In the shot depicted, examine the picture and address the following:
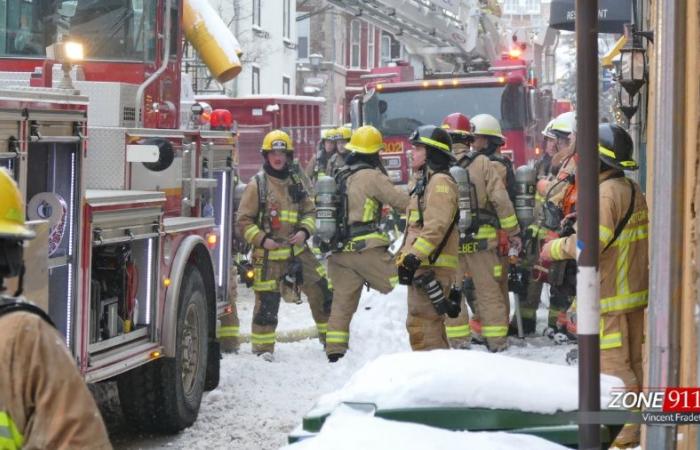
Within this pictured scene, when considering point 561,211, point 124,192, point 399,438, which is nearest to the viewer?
point 399,438

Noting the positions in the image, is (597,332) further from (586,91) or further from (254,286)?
(254,286)

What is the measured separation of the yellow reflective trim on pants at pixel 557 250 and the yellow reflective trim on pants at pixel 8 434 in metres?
4.38

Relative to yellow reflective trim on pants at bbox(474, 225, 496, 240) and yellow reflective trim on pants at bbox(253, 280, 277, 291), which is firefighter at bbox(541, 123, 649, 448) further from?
yellow reflective trim on pants at bbox(253, 280, 277, 291)

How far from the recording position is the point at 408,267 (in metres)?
8.40

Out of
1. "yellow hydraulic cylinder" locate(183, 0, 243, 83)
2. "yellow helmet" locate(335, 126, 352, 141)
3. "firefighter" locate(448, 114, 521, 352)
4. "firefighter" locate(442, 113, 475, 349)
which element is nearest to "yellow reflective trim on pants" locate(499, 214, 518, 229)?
"firefighter" locate(448, 114, 521, 352)

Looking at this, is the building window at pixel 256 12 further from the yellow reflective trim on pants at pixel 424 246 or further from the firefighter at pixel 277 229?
the yellow reflective trim on pants at pixel 424 246

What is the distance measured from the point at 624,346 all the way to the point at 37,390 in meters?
4.11

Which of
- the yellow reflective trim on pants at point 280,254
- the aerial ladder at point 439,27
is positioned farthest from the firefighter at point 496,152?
the aerial ladder at point 439,27

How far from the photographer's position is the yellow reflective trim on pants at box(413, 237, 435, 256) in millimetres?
8391

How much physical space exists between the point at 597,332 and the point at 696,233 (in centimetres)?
54

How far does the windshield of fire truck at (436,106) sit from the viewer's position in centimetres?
1666

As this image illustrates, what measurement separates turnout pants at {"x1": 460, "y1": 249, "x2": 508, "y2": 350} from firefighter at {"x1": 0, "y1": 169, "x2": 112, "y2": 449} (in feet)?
25.2

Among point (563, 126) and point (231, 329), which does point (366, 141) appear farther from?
point (563, 126)

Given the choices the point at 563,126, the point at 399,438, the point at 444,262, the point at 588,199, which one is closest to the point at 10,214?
the point at 399,438
